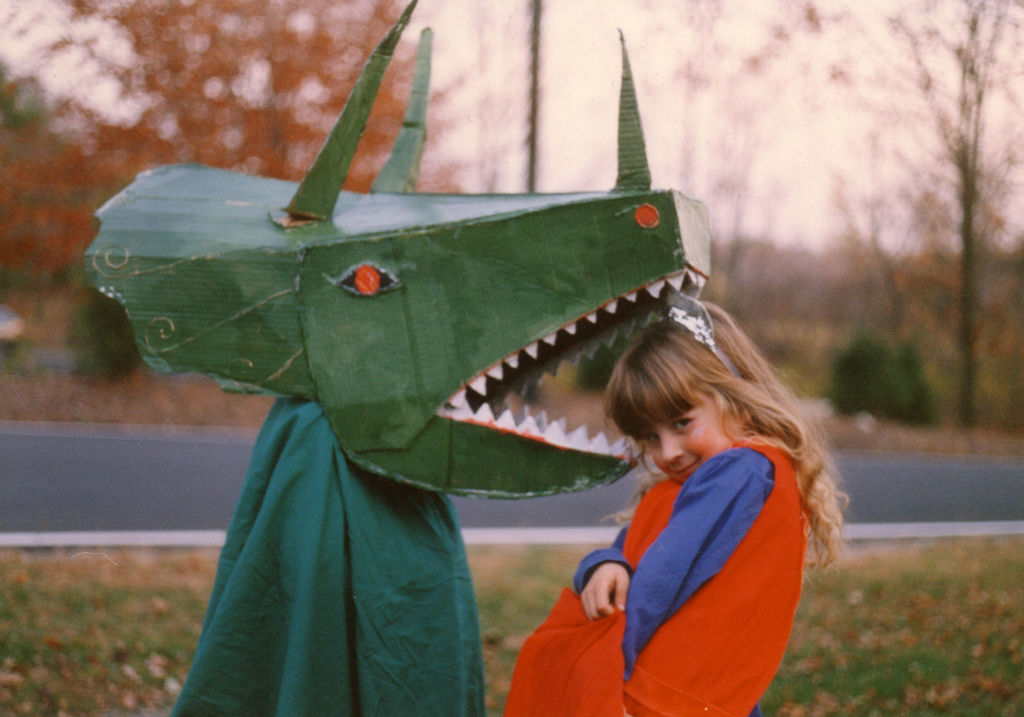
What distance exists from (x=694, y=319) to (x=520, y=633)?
306 cm

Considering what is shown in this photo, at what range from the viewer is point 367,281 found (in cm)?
186

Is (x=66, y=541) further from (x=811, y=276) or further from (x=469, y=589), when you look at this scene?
(x=811, y=276)

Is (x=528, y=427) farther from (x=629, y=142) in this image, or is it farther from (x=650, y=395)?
(x=629, y=142)

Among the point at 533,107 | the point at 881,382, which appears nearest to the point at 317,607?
the point at 533,107

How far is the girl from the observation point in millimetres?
1703

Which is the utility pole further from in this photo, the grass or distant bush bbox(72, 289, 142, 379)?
distant bush bbox(72, 289, 142, 379)

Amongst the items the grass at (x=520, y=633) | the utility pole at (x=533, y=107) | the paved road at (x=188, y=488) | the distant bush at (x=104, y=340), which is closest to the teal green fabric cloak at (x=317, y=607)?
the grass at (x=520, y=633)

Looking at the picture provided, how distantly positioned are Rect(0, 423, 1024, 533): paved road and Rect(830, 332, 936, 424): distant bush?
3927 millimetres

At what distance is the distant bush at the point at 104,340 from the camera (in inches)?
500

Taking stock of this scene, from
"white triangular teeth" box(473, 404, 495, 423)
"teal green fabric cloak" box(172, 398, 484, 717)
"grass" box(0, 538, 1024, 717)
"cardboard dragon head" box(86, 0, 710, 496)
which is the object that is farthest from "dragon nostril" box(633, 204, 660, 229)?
"grass" box(0, 538, 1024, 717)

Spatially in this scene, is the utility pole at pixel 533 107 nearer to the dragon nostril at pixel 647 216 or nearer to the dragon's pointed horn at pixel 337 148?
the dragon's pointed horn at pixel 337 148

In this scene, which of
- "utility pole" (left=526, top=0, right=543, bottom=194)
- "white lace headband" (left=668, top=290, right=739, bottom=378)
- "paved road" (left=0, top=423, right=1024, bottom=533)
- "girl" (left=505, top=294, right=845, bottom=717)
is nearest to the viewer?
"girl" (left=505, top=294, right=845, bottom=717)

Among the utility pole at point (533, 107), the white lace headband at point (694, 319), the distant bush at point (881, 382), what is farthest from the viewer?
the distant bush at point (881, 382)

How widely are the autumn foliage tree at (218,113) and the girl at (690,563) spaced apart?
7.31 meters
